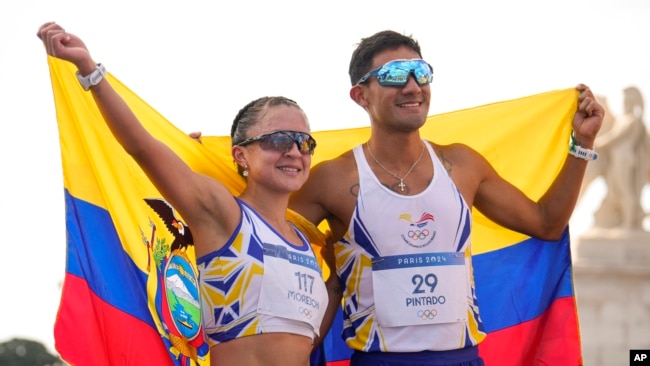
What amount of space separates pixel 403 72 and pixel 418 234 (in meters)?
0.84

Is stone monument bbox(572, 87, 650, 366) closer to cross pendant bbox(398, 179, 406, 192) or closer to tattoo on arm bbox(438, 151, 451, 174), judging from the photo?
tattoo on arm bbox(438, 151, 451, 174)

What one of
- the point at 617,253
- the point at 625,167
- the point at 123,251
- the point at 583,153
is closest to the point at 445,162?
the point at 583,153

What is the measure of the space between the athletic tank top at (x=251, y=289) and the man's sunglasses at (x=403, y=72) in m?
1.17

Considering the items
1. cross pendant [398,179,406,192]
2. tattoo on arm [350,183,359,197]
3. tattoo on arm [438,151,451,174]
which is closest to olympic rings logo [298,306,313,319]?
tattoo on arm [350,183,359,197]

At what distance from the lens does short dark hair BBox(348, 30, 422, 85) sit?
26.2 ft

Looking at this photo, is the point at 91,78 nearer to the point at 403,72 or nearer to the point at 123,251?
the point at 123,251

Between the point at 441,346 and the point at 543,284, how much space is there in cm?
143

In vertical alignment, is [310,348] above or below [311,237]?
below

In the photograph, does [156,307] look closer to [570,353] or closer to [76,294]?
[76,294]

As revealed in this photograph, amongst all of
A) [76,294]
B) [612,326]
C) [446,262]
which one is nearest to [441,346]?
[446,262]

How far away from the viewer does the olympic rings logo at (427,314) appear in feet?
25.1

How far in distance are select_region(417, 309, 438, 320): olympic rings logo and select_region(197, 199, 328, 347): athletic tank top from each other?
69 cm

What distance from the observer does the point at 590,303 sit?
24.0m

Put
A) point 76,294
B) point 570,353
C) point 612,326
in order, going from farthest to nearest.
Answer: point 612,326, point 570,353, point 76,294
